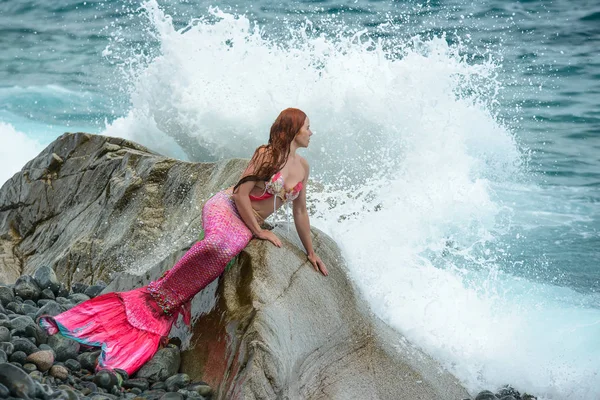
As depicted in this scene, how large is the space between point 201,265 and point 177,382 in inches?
28.6

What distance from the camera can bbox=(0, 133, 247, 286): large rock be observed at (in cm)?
645

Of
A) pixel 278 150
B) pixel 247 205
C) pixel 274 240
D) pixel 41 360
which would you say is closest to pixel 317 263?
pixel 274 240

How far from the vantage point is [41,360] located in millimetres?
4305

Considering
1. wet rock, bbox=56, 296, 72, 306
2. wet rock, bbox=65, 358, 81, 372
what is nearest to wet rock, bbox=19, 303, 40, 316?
wet rock, bbox=56, 296, 72, 306

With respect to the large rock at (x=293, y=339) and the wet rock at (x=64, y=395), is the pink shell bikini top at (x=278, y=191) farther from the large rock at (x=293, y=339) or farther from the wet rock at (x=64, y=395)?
the wet rock at (x=64, y=395)

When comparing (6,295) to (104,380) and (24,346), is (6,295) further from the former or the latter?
(104,380)

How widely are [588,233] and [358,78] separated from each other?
4.06 metres

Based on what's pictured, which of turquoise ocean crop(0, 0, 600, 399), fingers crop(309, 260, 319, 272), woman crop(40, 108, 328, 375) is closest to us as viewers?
woman crop(40, 108, 328, 375)

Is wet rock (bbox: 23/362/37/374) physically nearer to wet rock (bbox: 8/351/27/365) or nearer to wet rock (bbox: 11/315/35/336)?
wet rock (bbox: 8/351/27/365)

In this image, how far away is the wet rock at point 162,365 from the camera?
4.62 m

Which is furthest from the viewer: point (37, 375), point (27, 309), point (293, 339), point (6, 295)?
point (6, 295)

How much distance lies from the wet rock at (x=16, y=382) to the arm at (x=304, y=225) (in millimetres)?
2206

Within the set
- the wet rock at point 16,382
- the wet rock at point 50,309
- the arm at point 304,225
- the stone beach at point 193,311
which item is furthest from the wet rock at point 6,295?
the arm at point 304,225

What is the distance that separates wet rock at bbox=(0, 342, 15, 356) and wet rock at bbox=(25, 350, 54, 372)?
10 centimetres
